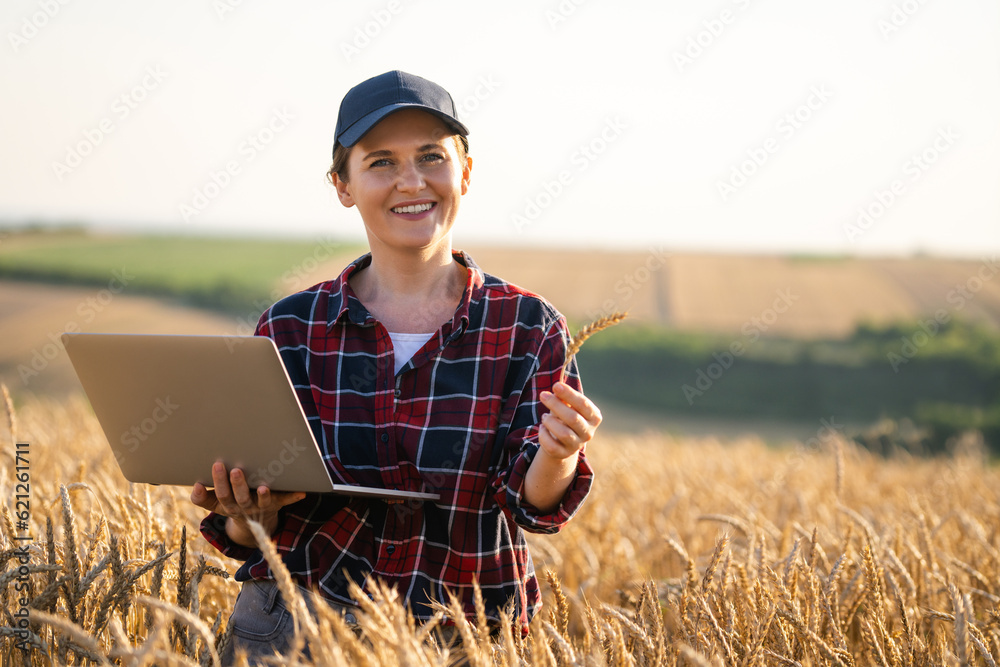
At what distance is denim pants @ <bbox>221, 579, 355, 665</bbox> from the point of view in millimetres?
1965

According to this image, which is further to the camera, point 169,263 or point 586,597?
point 169,263

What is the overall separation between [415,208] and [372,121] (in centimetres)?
25

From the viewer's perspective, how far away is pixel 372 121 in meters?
2.00

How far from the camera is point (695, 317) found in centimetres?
3400

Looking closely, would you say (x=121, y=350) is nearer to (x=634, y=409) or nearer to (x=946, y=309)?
(x=634, y=409)

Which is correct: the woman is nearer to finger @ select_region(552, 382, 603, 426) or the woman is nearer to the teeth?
the teeth

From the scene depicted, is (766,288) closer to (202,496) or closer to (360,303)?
(360,303)

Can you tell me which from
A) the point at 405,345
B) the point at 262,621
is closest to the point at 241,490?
the point at 262,621

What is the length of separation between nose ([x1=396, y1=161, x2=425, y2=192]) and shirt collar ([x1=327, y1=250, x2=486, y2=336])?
28cm

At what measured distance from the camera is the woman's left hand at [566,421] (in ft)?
5.56
